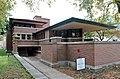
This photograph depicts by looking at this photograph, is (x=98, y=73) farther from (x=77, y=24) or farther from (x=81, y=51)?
(x=77, y=24)

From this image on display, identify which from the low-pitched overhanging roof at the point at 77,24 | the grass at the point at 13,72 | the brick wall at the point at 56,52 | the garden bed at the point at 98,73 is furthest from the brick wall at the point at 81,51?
the grass at the point at 13,72

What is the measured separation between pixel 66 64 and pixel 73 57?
3.52 feet

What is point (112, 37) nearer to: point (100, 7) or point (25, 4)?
point (100, 7)

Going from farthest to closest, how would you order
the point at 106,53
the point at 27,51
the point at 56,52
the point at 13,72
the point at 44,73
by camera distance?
the point at 27,51 → the point at 56,52 → the point at 106,53 → the point at 44,73 → the point at 13,72

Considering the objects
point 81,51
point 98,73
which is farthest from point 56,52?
point 98,73

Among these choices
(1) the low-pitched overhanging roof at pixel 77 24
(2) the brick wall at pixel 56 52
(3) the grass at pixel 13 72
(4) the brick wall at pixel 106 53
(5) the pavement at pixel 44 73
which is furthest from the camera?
(1) the low-pitched overhanging roof at pixel 77 24

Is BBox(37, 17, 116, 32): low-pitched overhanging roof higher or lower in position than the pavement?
higher

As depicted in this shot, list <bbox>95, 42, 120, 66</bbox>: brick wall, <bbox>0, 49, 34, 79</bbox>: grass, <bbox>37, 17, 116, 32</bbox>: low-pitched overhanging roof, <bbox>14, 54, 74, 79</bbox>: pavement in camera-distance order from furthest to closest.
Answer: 1. <bbox>37, 17, 116, 32</bbox>: low-pitched overhanging roof
2. <bbox>95, 42, 120, 66</bbox>: brick wall
3. <bbox>14, 54, 74, 79</bbox>: pavement
4. <bbox>0, 49, 34, 79</bbox>: grass

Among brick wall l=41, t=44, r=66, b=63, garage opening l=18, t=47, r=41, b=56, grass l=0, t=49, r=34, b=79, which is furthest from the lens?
garage opening l=18, t=47, r=41, b=56

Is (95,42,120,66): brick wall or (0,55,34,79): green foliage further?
(95,42,120,66): brick wall

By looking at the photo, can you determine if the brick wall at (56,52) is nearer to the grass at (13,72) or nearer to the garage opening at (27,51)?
the grass at (13,72)

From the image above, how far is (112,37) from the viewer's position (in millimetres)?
33094

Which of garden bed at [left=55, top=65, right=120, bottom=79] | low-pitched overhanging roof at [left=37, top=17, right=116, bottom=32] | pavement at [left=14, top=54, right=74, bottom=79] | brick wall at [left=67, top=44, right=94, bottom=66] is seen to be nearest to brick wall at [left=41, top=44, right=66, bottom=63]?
brick wall at [left=67, top=44, right=94, bottom=66]

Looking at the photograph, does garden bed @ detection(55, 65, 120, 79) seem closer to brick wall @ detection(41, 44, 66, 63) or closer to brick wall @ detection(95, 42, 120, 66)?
brick wall @ detection(95, 42, 120, 66)
